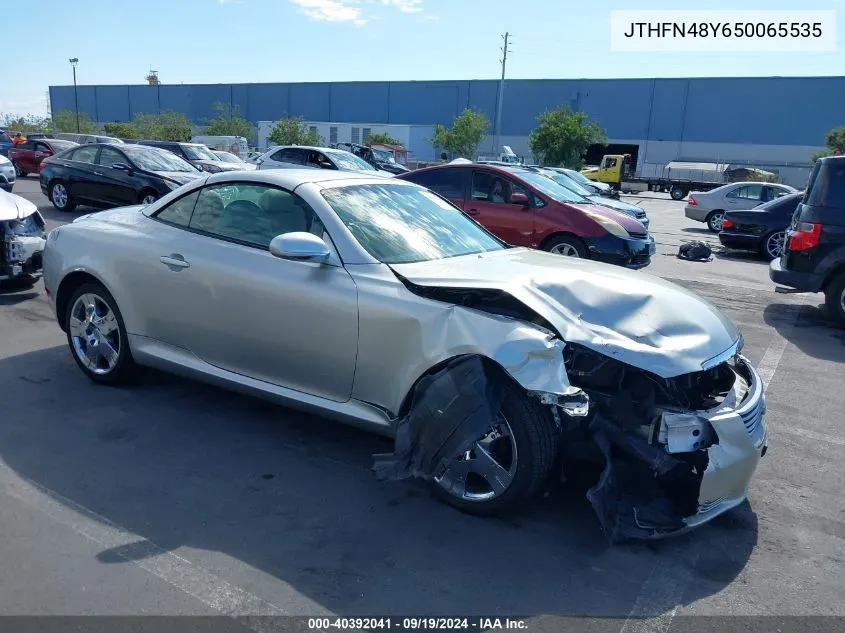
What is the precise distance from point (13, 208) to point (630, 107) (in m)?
61.6

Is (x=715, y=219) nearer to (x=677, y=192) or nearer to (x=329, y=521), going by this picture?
(x=329, y=521)

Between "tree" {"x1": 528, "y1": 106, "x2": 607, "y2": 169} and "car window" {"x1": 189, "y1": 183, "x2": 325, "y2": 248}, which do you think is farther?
"tree" {"x1": 528, "y1": 106, "x2": 607, "y2": 169}

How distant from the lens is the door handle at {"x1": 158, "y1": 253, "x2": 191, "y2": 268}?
434 cm

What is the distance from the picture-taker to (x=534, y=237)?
32.6 feet

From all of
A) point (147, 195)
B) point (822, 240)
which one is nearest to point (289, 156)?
point (147, 195)

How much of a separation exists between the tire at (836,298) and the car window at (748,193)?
11.0 meters

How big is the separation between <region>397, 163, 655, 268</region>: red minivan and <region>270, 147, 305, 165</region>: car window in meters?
7.54

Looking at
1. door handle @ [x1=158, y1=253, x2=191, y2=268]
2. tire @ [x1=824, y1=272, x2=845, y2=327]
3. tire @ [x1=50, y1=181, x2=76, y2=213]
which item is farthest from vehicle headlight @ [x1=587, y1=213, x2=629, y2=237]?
tire @ [x1=50, y1=181, x2=76, y2=213]

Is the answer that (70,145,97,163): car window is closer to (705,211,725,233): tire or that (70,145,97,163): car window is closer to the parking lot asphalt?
the parking lot asphalt

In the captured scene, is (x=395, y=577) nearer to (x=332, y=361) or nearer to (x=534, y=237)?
(x=332, y=361)

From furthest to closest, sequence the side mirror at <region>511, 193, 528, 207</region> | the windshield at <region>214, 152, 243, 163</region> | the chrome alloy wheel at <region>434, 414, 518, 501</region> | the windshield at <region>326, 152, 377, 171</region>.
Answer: the windshield at <region>214, 152, 243, 163</region> < the windshield at <region>326, 152, 377, 171</region> < the side mirror at <region>511, 193, 528, 207</region> < the chrome alloy wheel at <region>434, 414, 518, 501</region>

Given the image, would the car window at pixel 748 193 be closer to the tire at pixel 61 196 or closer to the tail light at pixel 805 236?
the tail light at pixel 805 236

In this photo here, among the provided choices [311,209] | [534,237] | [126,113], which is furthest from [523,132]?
[311,209]

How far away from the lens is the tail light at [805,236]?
25.6 feet
